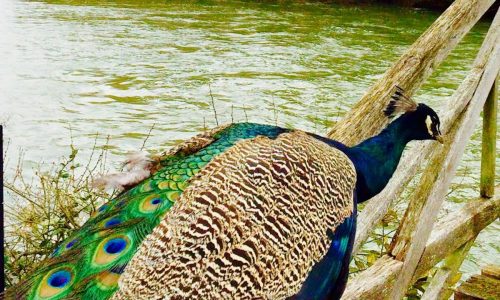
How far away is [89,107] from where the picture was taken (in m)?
7.52

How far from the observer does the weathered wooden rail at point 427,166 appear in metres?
2.34

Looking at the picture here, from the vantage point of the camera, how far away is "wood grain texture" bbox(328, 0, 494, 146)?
2.38 m

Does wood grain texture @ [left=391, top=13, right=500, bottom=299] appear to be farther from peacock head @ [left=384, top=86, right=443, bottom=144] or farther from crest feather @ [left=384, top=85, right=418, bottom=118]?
crest feather @ [left=384, top=85, right=418, bottom=118]

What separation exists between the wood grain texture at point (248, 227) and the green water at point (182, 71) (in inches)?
76.0

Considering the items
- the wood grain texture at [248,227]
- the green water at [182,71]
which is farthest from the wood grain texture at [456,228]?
the green water at [182,71]

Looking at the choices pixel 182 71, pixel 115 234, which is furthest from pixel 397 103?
pixel 182 71

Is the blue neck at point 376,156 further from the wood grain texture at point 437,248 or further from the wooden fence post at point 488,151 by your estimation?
the wooden fence post at point 488,151

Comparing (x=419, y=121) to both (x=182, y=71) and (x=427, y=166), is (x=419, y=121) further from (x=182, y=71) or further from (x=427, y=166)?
(x=182, y=71)

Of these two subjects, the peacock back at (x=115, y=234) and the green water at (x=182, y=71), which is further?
the green water at (x=182, y=71)

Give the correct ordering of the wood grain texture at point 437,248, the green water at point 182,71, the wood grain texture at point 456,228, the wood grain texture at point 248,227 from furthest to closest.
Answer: the green water at point 182,71 → the wood grain texture at point 456,228 → the wood grain texture at point 437,248 → the wood grain texture at point 248,227

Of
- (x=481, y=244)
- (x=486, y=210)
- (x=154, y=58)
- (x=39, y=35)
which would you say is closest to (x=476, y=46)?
(x=154, y=58)

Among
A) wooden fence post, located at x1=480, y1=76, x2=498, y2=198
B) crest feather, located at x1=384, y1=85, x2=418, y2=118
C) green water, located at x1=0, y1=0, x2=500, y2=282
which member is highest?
crest feather, located at x1=384, y1=85, x2=418, y2=118

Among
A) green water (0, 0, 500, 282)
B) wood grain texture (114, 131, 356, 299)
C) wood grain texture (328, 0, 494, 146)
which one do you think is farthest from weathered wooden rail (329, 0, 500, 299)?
green water (0, 0, 500, 282)

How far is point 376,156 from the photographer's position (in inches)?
92.0
